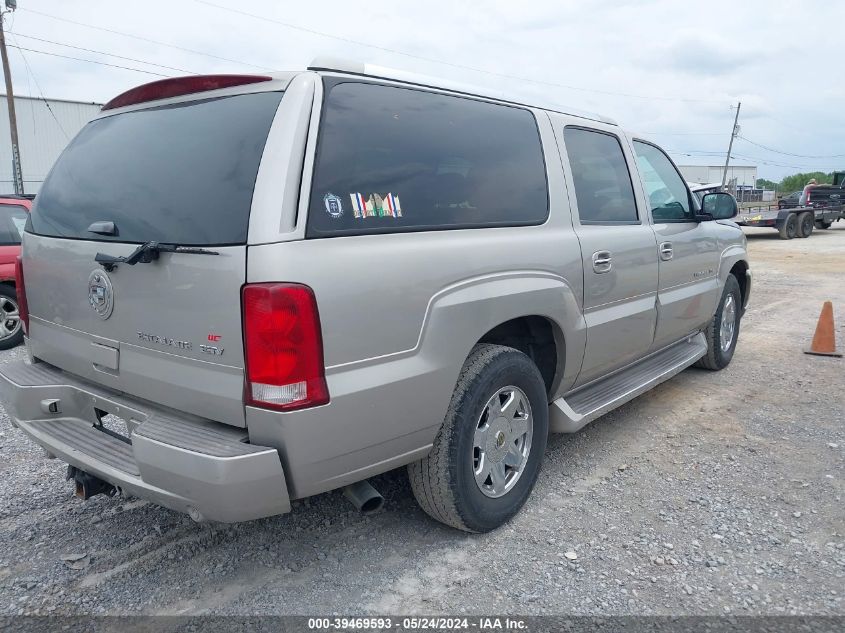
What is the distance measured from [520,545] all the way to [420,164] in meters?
1.72

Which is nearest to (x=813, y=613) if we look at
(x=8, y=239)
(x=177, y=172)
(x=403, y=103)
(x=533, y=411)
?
(x=533, y=411)

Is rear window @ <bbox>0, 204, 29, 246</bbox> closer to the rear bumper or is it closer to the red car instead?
the red car

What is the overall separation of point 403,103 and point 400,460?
57.0 inches

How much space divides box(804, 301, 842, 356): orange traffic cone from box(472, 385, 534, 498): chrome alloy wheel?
4575 mm

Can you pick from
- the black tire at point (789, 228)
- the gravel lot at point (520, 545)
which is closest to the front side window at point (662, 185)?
the gravel lot at point (520, 545)

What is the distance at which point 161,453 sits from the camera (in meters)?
2.25

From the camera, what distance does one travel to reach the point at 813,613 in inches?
99.3

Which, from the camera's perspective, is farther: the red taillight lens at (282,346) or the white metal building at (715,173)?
the white metal building at (715,173)

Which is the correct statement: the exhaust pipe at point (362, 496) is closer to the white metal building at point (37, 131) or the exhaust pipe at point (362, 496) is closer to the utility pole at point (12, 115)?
the utility pole at point (12, 115)

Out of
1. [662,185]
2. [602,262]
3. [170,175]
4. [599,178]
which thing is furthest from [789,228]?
[170,175]

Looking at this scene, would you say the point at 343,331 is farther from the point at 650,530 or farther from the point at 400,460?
the point at 650,530

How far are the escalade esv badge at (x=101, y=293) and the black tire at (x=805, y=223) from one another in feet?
75.6

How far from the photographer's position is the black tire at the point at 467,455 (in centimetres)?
276

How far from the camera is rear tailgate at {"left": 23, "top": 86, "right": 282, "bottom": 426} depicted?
2275 millimetres
